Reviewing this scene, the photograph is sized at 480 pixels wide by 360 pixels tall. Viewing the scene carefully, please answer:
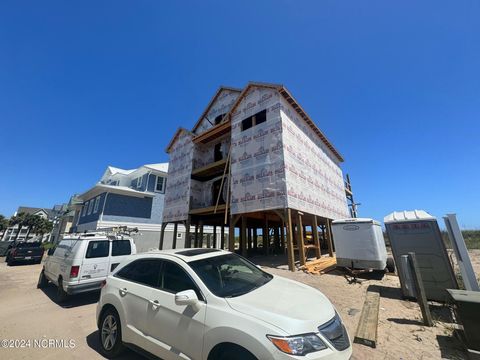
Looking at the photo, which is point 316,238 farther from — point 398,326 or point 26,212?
point 26,212

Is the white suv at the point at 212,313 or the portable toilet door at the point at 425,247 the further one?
the portable toilet door at the point at 425,247

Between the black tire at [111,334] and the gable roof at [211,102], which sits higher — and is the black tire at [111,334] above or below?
below

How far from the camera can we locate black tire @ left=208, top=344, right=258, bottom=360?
232 cm

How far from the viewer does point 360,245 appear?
922cm

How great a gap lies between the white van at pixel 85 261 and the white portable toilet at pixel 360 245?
9.19m

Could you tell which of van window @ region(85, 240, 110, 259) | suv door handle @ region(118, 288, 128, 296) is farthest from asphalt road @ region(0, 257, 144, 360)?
van window @ region(85, 240, 110, 259)

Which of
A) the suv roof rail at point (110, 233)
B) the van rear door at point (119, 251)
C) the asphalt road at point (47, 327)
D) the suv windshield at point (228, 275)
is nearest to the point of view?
the suv windshield at point (228, 275)

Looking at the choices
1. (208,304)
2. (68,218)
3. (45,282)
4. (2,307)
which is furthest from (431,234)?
(68,218)

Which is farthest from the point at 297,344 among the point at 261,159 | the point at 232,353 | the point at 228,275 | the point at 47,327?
the point at 261,159

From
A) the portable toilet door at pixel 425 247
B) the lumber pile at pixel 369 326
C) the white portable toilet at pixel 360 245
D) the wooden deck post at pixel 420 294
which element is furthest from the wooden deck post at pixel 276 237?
the wooden deck post at pixel 420 294

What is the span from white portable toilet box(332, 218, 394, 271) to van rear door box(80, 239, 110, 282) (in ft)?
32.1

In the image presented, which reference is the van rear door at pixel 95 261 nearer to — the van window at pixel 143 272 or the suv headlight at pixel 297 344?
the van window at pixel 143 272

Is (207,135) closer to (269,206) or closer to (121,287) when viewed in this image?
(269,206)

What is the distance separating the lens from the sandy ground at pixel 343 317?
12.2ft
